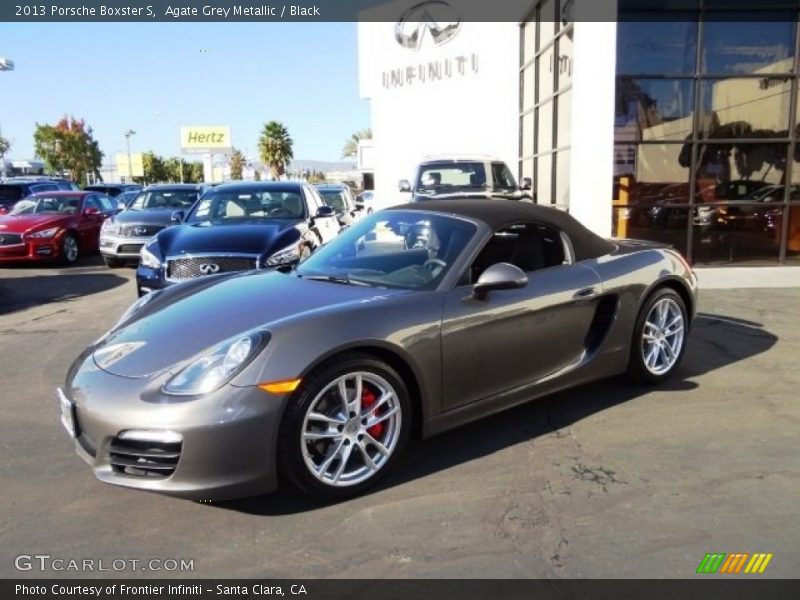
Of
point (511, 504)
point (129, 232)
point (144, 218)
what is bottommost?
point (511, 504)

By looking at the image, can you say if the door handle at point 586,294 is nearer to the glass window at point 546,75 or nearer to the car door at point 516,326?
the car door at point 516,326

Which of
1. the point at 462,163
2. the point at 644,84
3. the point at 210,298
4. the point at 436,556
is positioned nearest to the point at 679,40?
the point at 644,84

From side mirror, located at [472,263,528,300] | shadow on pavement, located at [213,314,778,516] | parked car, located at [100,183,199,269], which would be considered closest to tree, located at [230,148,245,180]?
parked car, located at [100,183,199,269]

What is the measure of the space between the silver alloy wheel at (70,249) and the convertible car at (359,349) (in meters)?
10.1

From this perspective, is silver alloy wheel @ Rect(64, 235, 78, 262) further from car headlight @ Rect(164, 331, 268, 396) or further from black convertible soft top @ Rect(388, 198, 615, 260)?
car headlight @ Rect(164, 331, 268, 396)

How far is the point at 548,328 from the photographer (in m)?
4.07

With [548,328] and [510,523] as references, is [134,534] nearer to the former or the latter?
[510,523]

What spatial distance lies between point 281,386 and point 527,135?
47.4 ft

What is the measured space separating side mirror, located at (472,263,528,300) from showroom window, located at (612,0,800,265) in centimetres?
804

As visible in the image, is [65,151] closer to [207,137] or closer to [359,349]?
[207,137]

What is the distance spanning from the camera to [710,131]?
35.9 ft

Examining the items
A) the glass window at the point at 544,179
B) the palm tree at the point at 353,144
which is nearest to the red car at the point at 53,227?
the glass window at the point at 544,179

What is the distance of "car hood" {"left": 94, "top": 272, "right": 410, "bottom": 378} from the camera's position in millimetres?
3258

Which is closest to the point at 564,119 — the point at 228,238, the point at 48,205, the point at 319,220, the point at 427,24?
the point at 319,220
